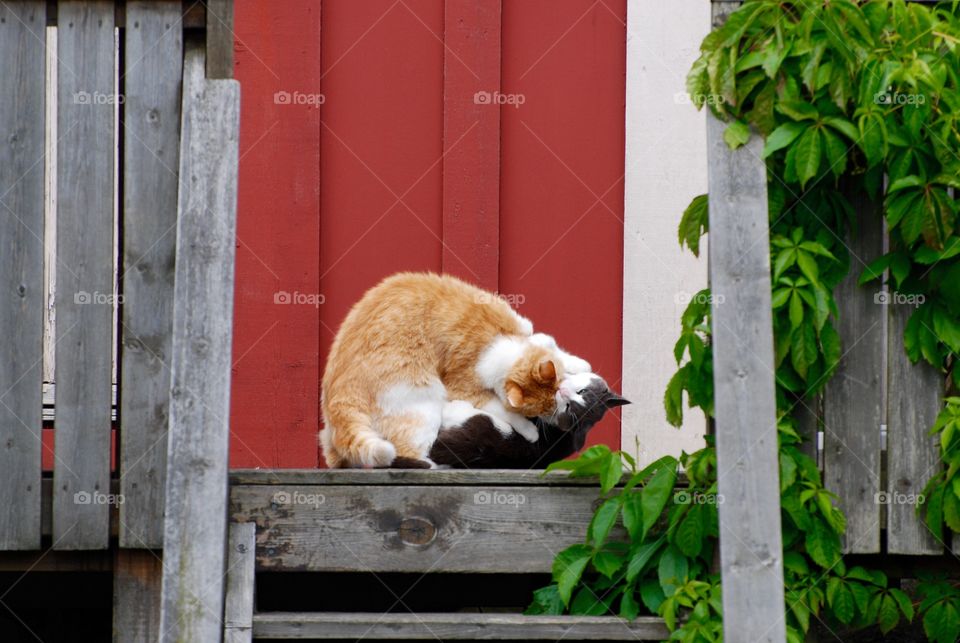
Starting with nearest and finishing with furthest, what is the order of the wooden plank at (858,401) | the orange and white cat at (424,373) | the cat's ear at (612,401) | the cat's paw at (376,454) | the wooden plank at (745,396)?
the wooden plank at (745,396)
the wooden plank at (858,401)
the cat's paw at (376,454)
the orange and white cat at (424,373)
the cat's ear at (612,401)

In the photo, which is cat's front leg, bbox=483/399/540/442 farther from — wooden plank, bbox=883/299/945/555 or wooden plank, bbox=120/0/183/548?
wooden plank, bbox=883/299/945/555

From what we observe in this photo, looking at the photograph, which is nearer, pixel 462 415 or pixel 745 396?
pixel 745 396

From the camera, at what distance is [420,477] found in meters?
3.00

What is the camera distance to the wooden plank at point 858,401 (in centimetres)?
288

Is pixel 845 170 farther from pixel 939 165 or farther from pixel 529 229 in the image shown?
pixel 529 229

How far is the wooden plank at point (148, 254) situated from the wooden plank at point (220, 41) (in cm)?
18

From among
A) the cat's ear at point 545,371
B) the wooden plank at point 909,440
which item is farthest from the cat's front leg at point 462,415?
the wooden plank at point 909,440

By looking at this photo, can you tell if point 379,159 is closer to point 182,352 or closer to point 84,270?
point 84,270

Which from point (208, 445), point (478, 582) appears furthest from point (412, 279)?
point (208, 445)

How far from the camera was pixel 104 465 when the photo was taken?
3059 millimetres

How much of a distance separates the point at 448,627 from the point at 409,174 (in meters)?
2.73

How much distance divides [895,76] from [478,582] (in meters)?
2.02

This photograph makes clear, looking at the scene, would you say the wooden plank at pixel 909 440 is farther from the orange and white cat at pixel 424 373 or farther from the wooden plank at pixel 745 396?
the orange and white cat at pixel 424 373

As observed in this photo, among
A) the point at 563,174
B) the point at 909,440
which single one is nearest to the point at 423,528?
the point at 909,440
